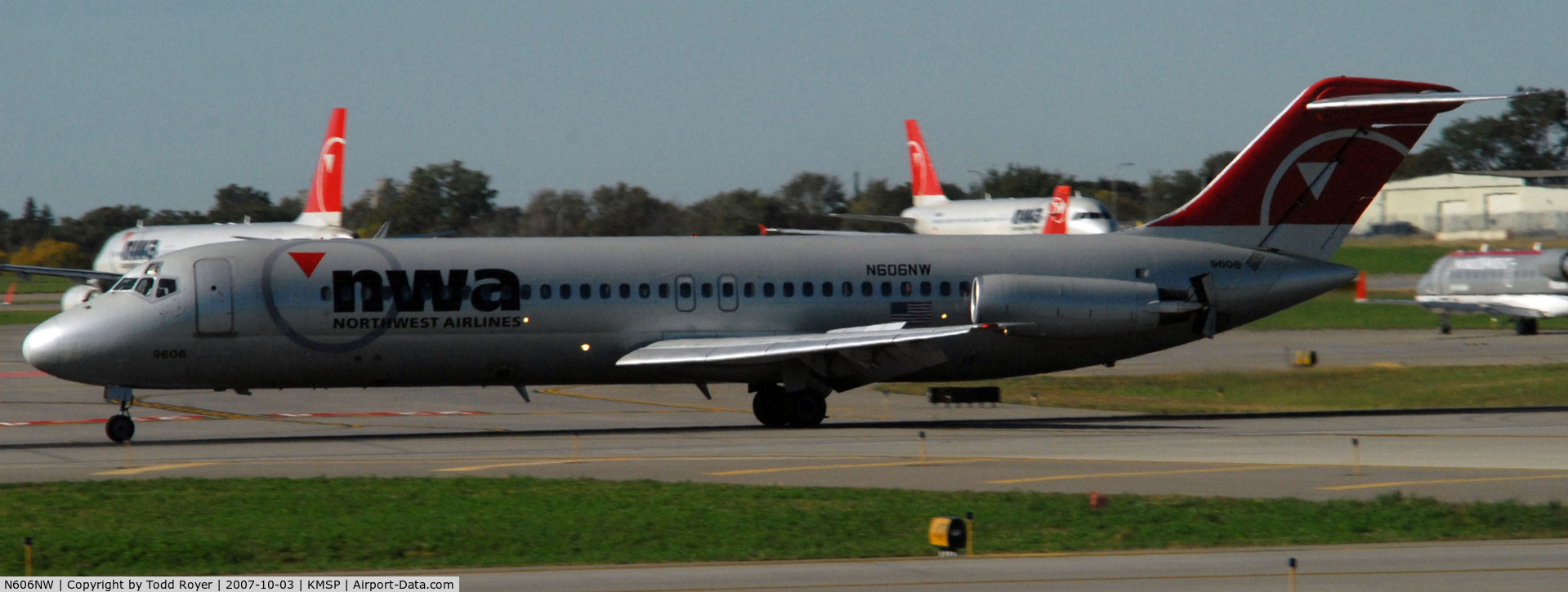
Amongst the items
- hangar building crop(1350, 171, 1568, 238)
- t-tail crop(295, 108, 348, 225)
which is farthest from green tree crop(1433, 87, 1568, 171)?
t-tail crop(295, 108, 348, 225)

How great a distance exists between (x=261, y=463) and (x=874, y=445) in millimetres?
9277

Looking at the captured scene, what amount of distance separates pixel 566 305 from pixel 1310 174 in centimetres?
1454

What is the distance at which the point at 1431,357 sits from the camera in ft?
156

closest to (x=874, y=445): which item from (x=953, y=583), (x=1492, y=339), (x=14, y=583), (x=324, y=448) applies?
(x=324, y=448)

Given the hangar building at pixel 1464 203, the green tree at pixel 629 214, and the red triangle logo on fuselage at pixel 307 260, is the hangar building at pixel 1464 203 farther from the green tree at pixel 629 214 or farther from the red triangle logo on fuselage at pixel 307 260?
the red triangle logo on fuselage at pixel 307 260

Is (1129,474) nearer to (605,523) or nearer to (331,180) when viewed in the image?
(605,523)

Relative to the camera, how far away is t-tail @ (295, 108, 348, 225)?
61.2 metres

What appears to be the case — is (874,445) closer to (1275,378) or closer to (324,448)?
(324,448)

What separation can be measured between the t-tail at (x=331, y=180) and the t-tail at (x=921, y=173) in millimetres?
36165

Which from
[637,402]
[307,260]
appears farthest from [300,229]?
[307,260]

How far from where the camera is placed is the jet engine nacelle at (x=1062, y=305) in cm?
2964

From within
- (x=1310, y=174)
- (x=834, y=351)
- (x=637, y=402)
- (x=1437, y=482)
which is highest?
(x=1310, y=174)

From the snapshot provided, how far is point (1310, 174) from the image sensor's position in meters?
31.6

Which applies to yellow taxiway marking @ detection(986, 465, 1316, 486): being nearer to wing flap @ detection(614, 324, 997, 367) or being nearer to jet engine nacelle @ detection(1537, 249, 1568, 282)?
wing flap @ detection(614, 324, 997, 367)
